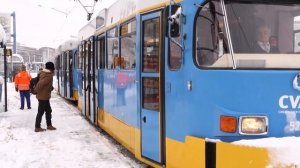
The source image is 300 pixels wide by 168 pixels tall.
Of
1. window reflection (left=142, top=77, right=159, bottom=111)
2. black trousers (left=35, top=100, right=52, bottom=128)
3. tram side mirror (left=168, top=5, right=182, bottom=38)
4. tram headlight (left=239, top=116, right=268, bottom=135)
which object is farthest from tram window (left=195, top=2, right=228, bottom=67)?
black trousers (left=35, top=100, right=52, bottom=128)

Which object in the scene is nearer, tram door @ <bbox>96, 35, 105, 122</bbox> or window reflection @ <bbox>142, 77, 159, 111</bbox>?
window reflection @ <bbox>142, 77, 159, 111</bbox>

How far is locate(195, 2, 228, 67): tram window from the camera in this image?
5324 mm

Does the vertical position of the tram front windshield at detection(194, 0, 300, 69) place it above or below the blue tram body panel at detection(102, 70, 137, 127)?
above

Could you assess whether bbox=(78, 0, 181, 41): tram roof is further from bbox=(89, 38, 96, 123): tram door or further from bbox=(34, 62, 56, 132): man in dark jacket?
bbox=(34, 62, 56, 132): man in dark jacket

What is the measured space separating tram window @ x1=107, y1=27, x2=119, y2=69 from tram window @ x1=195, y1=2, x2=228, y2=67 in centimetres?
357

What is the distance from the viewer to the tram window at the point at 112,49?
9.01 m

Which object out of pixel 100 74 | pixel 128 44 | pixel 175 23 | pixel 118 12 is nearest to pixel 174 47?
pixel 175 23

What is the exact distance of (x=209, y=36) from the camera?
539 cm

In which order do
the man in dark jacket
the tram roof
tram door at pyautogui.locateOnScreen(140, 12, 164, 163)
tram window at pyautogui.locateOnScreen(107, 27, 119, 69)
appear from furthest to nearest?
the man in dark jacket → tram window at pyautogui.locateOnScreen(107, 27, 119, 69) → the tram roof → tram door at pyautogui.locateOnScreen(140, 12, 164, 163)

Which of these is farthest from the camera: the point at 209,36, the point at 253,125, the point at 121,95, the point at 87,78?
the point at 87,78

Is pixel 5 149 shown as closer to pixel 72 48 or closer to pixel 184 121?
pixel 184 121

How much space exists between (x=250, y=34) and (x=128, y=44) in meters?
3.07

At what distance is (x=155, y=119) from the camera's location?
6707mm

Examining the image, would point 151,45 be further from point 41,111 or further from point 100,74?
point 41,111
